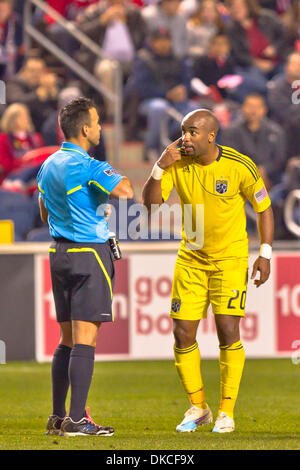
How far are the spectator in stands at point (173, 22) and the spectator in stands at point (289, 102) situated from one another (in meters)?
1.55

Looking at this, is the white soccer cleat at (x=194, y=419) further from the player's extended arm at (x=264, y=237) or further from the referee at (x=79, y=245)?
the player's extended arm at (x=264, y=237)

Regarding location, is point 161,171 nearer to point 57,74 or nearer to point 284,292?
point 284,292

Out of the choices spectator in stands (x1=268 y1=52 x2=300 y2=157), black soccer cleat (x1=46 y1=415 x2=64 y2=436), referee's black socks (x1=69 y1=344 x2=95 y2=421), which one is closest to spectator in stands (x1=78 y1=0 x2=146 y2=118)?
spectator in stands (x1=268 y1=52 x2=300 y2=157)

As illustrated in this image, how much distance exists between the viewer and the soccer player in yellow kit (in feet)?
22.1

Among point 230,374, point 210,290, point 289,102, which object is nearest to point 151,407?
point 230,374

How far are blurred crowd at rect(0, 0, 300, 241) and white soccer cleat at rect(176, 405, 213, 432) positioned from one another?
16.0 ft

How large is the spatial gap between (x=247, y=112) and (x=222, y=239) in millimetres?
6026

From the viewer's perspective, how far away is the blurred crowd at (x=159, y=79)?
12547mm

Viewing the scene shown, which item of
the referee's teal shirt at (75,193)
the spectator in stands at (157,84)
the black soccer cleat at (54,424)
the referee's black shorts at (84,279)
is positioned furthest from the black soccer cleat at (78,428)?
the spectator in stands at (157,84)

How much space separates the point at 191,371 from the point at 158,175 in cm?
125

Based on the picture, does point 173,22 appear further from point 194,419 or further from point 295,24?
point 194,419

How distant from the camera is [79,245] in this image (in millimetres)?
6387

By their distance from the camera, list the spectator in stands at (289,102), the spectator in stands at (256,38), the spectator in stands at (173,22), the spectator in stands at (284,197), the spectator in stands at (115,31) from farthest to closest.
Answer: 1. the spectator in stands at (256,38)
2. the spectator in stands at (173,22)
3. the spectator in stands at (115,31)
4. the spectator in stands at (289,102)
5. the spectator in stands at (284,197)

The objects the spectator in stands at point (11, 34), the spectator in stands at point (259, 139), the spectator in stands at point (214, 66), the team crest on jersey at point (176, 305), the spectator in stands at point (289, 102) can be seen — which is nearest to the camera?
the team crest on jersey at point (176, 305)
